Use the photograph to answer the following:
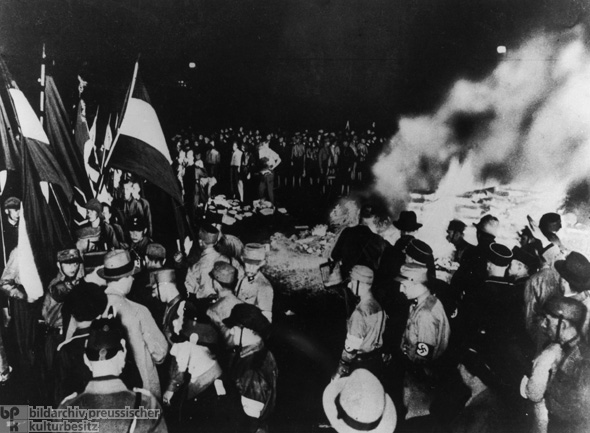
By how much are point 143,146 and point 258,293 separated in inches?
44.2

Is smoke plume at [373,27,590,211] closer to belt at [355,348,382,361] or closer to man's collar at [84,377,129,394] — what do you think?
belt at [355,348,382,361]

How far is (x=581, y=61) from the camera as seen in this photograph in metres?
2.57

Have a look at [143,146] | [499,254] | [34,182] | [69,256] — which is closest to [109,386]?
[69,256]

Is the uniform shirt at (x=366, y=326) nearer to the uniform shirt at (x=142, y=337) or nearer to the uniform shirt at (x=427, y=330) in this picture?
the uniform shirt at (x=427, y=330)

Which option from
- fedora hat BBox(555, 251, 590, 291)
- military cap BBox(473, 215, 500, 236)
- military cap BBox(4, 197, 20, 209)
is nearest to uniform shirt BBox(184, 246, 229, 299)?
military cap BBox(4, 197, 20, 209)

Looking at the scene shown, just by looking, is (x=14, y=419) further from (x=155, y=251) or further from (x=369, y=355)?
(x=369, y=355)

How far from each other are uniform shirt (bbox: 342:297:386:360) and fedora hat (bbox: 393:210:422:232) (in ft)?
1.49

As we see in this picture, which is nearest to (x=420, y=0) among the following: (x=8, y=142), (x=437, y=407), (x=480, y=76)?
(x=480, y=76)

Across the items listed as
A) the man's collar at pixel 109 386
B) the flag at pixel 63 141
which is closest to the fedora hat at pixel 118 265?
the flag at pixel 63 141

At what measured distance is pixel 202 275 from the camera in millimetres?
2682

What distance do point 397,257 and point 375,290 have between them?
23 centimetres

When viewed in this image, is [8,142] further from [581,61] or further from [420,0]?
[581,61]

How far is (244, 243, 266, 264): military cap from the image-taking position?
2.65m

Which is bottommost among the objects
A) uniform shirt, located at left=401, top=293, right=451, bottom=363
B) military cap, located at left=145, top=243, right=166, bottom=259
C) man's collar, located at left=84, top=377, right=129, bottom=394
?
man's collar, located at left=84, top=377, right=129, bottom=394
